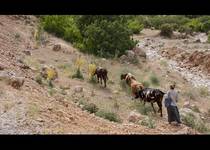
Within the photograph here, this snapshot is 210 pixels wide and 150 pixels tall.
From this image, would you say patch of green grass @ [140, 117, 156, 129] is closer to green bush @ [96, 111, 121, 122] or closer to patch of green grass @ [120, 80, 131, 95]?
green bush @ [96, 111, 121, 122]

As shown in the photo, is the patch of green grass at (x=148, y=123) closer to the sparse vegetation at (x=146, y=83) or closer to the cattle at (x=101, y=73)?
the cattle at (x=101, y=73)

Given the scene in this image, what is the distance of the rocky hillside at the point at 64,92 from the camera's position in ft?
34.9

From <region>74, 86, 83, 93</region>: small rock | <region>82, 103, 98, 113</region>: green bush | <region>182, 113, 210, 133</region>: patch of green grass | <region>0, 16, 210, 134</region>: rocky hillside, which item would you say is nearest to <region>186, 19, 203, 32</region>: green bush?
<region>0, 16, 210, 134</region>: rocky hillside

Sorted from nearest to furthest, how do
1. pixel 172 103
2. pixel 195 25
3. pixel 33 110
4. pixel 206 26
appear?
pixel 33 110 < pixel 172 103 < pixel 206 26 < pixel 195 25

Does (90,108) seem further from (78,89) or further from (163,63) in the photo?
(163,63)

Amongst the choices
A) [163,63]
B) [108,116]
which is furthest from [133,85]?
[163,63]

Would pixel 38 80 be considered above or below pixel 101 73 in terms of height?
below

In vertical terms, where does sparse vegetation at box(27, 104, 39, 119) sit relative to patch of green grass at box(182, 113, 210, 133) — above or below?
above

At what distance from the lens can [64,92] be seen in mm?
14359

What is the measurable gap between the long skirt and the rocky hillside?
20cm

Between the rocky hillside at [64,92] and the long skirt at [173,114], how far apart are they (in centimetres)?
20

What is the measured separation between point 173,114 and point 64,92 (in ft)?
11.9

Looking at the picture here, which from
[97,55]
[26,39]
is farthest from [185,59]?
[26,39]

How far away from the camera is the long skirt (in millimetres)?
11992
